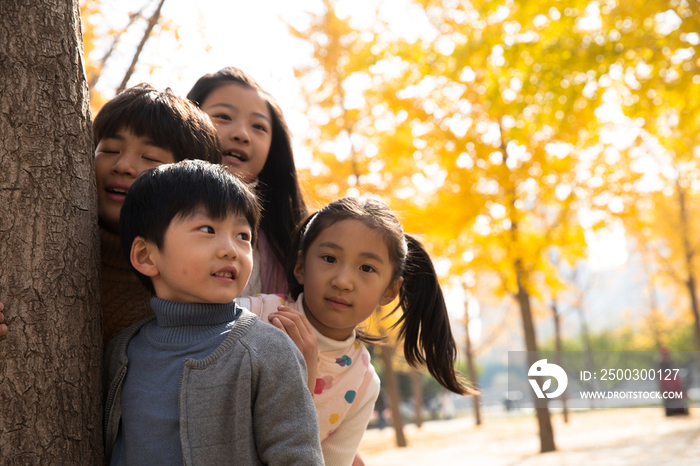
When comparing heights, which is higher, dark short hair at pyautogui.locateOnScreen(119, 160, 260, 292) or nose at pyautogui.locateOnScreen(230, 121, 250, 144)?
nose at pyautogui.locateOnScreen(230, 121, 250, 144)

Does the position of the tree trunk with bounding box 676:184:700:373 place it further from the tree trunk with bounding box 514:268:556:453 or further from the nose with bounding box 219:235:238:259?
the nose with bounding box 219:235:238:259

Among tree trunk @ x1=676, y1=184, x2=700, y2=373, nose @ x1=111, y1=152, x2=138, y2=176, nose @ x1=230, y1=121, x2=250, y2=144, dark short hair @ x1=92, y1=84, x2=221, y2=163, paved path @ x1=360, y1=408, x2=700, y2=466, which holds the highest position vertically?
tree trunk @ x1=676, y1=184, x2=700, y2=373

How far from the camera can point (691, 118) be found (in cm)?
502

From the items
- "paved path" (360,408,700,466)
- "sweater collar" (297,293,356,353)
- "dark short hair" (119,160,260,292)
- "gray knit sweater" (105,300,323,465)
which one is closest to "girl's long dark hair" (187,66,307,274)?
"sweater collar" (297,293,356,353)

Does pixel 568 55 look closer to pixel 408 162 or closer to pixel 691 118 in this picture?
Answer: pixel 691 118

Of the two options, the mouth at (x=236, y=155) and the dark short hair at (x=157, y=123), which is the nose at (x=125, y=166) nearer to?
the dark short hair at (x=157, y=123)

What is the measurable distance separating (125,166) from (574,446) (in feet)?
29.0

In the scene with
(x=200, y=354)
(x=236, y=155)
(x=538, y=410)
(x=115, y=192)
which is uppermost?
(x=236, y=155)

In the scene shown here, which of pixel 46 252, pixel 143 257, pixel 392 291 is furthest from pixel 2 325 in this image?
pixel 392 291

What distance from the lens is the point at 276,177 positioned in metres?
2.55

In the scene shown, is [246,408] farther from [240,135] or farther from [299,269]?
[240,135]

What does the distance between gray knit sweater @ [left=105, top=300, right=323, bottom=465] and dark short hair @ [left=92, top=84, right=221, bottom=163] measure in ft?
2.20

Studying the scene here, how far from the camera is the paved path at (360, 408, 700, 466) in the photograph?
7179 millimetres


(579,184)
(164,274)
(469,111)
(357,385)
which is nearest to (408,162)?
(469,111)
